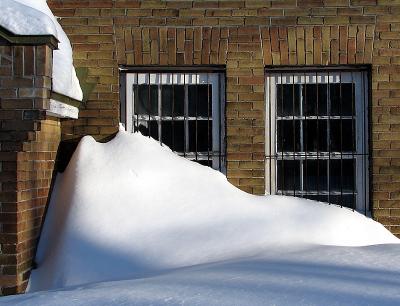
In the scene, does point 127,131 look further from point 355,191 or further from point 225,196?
point 355,191

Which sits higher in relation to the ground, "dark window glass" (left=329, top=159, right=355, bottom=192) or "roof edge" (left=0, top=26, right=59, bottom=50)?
"roof edge" (left=0, top=26, right=59, bottom=50)

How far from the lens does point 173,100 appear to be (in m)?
5.88

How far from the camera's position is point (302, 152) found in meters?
5.85

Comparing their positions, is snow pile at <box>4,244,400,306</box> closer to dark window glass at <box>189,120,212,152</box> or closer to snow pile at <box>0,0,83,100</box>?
snow pile at <box>0,0,83,100</box>

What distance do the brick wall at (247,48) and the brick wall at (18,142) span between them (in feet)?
3.93

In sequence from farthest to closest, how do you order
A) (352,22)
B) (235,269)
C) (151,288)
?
1. (352,22)
2. (235,269)
3. (151,288)

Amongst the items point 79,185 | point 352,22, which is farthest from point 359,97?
point 79,185

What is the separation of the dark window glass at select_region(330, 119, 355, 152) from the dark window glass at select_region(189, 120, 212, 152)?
1.18 metres

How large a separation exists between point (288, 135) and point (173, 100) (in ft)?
3.79

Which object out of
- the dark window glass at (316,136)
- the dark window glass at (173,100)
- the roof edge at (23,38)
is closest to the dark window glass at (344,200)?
the dark window glass at (316,136)

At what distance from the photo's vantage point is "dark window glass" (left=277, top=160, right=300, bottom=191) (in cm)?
586

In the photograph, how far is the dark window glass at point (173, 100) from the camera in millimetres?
5867

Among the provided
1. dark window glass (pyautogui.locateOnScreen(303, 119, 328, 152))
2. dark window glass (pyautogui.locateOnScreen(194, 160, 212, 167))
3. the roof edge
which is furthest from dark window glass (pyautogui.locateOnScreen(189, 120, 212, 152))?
the roof edge

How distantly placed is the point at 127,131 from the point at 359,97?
224 centimetres
